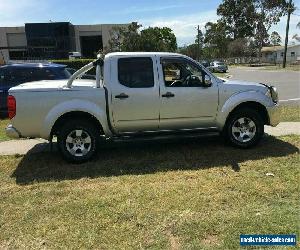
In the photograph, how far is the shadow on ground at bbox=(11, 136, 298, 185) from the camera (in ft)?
20.9

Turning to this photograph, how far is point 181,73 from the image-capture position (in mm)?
7242

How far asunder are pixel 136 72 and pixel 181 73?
883mm

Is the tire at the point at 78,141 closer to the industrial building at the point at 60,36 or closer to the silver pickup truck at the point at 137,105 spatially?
the silver pickup truck at the point at 137,105

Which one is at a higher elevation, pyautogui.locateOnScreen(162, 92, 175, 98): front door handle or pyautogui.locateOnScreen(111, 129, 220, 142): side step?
pyautogui.locateOnScreen(162, 92, 175, 98): front door handle

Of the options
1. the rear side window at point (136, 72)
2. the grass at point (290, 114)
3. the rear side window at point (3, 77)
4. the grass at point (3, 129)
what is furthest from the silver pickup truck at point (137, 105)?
the rear side window at point (3, 77)

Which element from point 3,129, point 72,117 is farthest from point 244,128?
point 3,129

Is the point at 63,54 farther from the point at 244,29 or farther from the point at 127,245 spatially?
the point at 127,245

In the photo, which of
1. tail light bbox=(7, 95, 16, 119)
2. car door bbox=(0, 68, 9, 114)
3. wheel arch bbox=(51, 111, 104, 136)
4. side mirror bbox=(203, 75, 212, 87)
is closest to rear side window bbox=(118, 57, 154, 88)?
wheel arch bbox=(51, 111, 104, 136)

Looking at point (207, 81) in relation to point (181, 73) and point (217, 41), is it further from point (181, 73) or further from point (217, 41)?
point (217, 41)

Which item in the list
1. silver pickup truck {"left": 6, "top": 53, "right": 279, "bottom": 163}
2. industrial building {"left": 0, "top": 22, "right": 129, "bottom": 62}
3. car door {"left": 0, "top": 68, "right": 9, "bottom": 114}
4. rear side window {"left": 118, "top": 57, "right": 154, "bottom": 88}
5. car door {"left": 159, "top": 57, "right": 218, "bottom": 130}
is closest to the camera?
silver pickup truck {"left": 6, "top": 53, "right": 279, "bottom": 163}

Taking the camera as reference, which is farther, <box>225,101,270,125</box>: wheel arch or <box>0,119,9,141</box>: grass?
<box>0,119,9,141</box>: grass

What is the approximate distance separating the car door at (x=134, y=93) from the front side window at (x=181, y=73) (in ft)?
0.84

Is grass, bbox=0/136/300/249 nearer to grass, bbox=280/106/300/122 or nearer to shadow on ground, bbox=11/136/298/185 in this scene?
shadow on ground, bbox=11/136/298/185

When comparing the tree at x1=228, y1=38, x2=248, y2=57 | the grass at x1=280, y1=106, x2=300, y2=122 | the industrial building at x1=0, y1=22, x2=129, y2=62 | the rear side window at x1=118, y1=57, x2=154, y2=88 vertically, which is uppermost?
the industrial building at x1=0, y1=22, x2=129, y2=62
